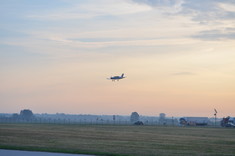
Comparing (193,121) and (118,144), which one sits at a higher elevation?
(193,121)

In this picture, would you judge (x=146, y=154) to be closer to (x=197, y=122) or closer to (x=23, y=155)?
(x=23, y=155)

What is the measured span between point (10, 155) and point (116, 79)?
64.7 m

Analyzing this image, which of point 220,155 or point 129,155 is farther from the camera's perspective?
point 220,155

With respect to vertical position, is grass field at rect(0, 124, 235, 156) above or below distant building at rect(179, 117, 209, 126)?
below

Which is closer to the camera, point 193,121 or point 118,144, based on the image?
point 118,144

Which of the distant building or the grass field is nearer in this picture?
the grass field

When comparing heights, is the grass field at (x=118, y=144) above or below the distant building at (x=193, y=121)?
below

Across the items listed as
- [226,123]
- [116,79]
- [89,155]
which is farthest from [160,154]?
[226,123]

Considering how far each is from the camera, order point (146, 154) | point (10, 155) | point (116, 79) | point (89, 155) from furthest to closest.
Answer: point (116, 79) → point (146, 154) → point (89, 155) → point (10, 155)

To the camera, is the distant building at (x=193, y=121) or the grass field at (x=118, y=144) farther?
the distant building at (x=193, y=121)

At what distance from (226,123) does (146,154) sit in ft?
277

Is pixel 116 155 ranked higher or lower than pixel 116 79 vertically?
lower

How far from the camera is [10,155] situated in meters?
22.5

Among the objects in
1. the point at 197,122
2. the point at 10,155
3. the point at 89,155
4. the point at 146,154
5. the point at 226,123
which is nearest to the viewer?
the point at 10,155
